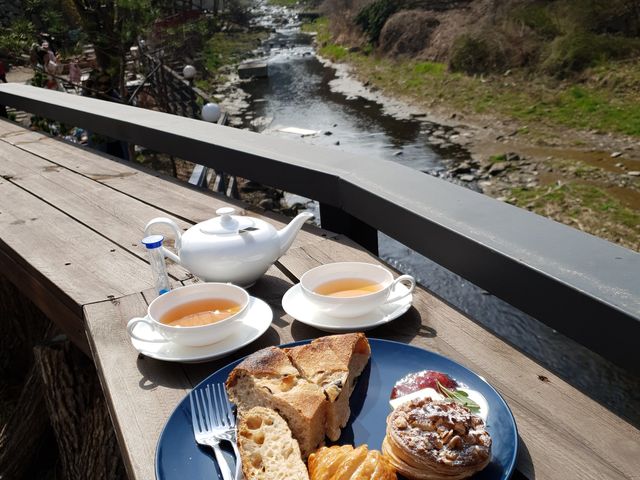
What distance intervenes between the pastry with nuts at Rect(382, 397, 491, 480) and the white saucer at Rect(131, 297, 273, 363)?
1.75 ft

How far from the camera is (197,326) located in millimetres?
1473

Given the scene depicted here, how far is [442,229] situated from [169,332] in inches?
30.8

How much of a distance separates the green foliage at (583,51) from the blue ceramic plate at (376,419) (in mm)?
15025

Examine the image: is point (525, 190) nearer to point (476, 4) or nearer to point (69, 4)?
point (69, 4)

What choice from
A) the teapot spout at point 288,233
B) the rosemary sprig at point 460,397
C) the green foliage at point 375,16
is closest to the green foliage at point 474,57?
the green foliage at point 375,16

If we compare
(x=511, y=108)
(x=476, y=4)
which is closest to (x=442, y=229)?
(x=511, y=108)

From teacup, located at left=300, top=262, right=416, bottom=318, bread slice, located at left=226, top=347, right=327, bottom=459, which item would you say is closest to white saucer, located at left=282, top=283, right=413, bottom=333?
teacup, located at left=300, top=262, right=416, bottom=318

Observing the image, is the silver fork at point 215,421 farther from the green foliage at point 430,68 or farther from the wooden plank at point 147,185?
the green foliage at point 430,68

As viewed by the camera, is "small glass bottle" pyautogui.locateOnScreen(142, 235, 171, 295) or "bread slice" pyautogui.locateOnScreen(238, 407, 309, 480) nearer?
"bread slice" pyautogui.locateOnScreen(238, 407, 309, 480)

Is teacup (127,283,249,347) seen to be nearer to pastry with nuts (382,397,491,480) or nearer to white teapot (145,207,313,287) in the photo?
white teapot (145,207,313,287)

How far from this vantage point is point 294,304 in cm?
167

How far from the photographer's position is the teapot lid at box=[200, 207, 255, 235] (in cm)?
182

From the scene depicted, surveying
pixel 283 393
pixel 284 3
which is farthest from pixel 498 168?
pixel 284 3

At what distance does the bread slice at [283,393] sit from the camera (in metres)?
1.15
